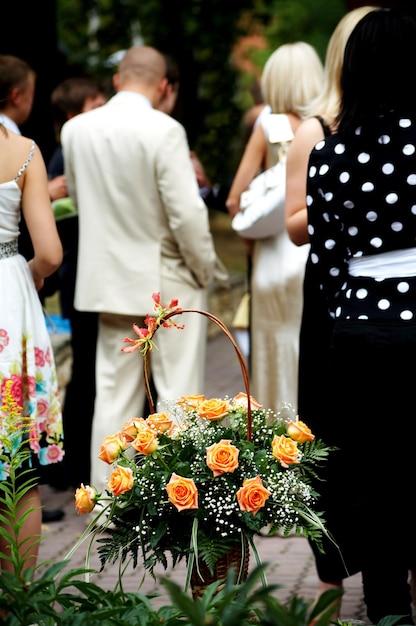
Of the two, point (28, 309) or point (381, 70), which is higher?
point (381, 70)

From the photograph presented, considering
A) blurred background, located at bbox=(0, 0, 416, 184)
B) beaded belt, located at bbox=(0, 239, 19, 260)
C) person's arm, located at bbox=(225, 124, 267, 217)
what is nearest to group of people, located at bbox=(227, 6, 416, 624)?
beaded belt, located at bbox=(0, 239, 19, 260)

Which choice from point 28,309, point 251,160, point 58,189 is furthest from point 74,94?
point 28,309

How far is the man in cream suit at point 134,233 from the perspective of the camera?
5.47 meters

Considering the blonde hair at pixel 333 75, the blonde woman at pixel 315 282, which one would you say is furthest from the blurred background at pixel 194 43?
the blonde woman at pixel 315 282

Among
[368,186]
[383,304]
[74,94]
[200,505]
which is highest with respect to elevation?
[74,94]

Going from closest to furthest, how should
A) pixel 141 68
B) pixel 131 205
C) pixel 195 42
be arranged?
pixel 131 205, pixel 141 68, pixel 195 42

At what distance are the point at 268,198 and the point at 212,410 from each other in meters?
2.49

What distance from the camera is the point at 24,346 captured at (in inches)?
161

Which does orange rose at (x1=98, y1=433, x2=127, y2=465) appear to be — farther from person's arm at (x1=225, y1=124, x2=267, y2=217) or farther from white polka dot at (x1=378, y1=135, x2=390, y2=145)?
person's arm at (x1=225, y1=124, x2=267, y2=217)

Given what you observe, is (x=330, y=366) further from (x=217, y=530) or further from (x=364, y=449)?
(x=217, y=530)

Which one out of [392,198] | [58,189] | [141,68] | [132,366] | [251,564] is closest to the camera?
[392,198]

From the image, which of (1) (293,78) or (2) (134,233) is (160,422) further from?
(1) (293,78)

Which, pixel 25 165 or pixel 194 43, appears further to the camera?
pixel 194 43

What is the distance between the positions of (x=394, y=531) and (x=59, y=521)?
2736mm
